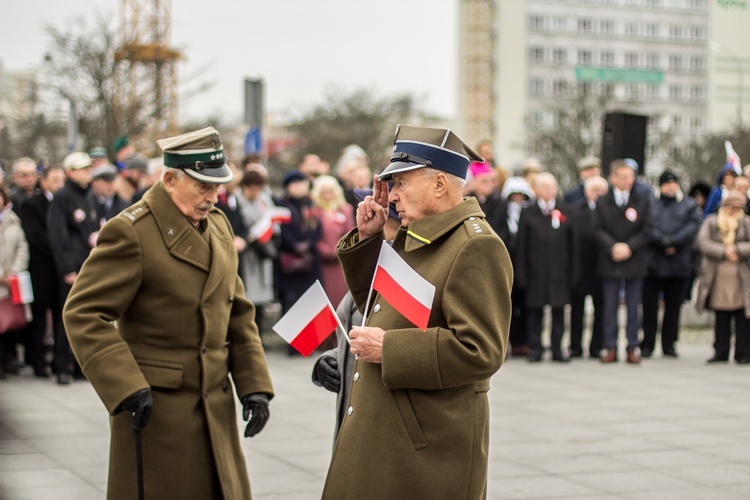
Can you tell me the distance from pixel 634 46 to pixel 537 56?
1047 centimetres

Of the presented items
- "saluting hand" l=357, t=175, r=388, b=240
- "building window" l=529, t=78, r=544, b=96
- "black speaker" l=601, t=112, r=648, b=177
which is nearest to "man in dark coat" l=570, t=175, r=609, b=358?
"black speaker" l=601, t=112, r=648, b=177

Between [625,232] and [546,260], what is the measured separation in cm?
96

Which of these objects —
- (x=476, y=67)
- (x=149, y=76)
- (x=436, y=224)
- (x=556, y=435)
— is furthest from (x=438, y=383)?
(x=476, y=67)

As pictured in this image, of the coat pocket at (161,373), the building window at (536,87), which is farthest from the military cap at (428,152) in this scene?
the building window at (536,87)

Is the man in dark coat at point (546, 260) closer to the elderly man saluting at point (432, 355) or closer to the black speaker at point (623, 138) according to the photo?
the black speaker at point (623, 138)

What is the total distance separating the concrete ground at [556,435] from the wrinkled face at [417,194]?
2.31m

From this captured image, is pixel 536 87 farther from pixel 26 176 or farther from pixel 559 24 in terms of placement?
pixel 26 176

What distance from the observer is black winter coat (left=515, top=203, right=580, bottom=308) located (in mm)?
13430

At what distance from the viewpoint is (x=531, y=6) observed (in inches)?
4193

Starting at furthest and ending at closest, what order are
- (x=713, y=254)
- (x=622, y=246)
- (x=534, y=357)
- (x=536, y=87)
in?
(x=536, y=87), (x=534, y=357), (x=713, y=254), (x=622, y=246)

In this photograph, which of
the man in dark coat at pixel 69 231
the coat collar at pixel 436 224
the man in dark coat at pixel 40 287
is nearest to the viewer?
the coat collar at pixel 436 224

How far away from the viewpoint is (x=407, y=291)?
13.6 feet

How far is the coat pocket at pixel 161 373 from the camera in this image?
16.5 feet

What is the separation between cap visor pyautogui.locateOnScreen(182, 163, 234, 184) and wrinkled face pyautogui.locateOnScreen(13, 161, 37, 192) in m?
8.58
